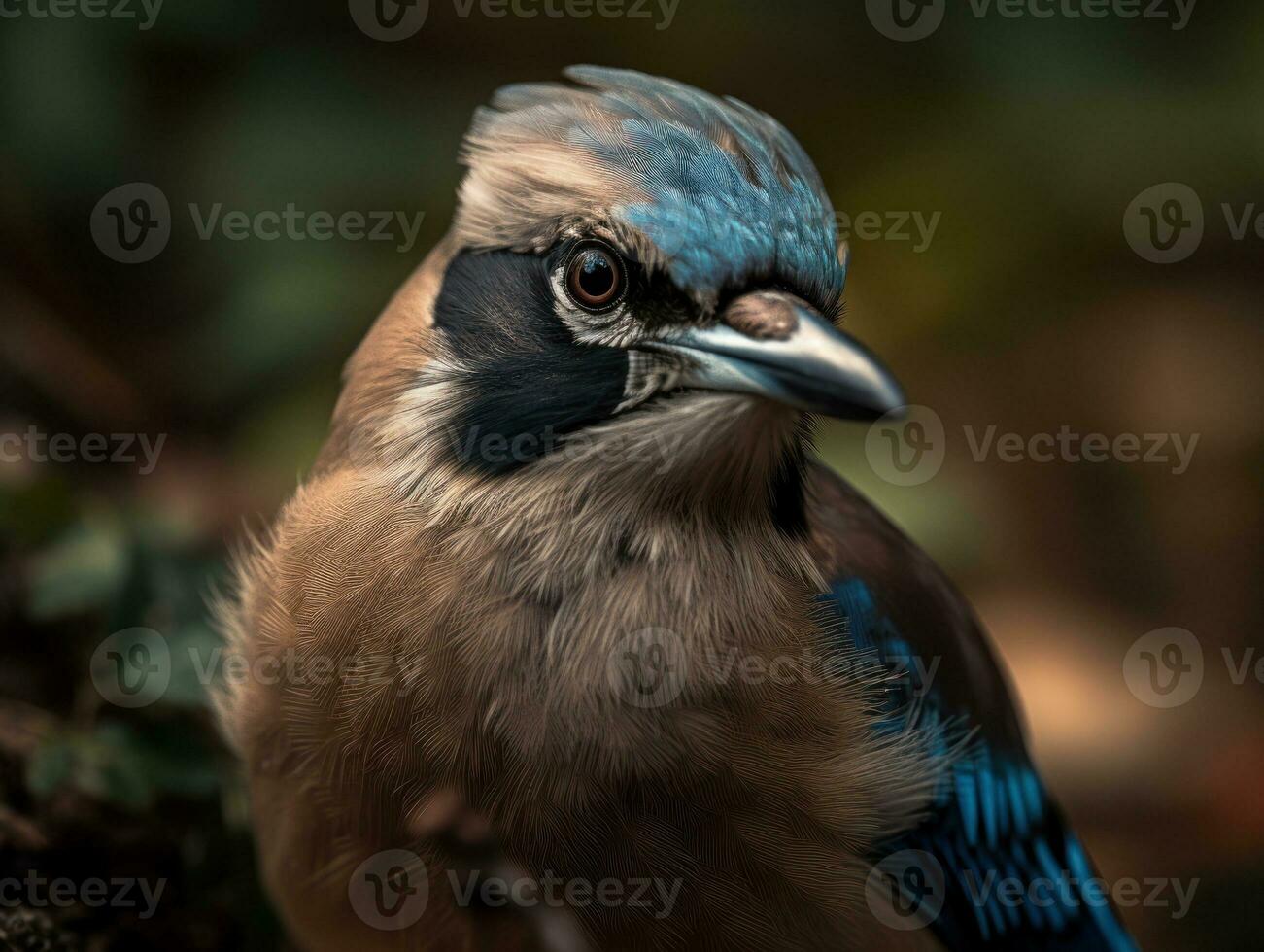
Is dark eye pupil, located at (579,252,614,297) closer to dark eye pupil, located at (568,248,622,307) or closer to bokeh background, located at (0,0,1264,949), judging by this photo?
dark eye pupil, located at (568,248,622,307)

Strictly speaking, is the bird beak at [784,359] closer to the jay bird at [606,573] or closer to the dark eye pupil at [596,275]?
the jay bird at [606,573]

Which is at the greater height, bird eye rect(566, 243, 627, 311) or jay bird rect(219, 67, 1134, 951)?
bird eye rect(566, 243, 627, 311)

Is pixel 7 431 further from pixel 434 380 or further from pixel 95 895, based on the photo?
pixel 434 380

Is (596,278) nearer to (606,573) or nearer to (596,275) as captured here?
(596,275)

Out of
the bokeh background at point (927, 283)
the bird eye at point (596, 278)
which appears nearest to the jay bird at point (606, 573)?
the bird eye at point (596, 278)

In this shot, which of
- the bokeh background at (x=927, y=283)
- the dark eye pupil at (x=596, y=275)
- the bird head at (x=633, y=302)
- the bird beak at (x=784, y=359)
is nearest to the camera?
the bird beak at (x=784, y=359)

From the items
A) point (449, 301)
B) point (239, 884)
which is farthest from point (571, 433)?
point (239, 884)

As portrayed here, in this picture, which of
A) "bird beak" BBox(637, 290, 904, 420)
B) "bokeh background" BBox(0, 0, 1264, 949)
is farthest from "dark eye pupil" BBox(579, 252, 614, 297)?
"bokeh background" BBox(0, 0, 1264, 949)

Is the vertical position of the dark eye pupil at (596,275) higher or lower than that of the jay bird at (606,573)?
higher
